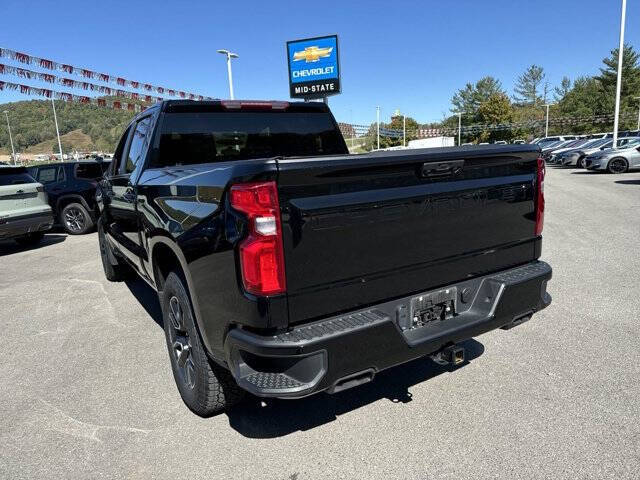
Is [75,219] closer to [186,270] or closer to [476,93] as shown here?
[186,270]

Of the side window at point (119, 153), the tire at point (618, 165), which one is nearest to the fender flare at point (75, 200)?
the side window at point (119, 153)

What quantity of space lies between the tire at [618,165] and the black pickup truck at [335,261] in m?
20.2

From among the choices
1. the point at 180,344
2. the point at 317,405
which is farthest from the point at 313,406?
the point at 180,344

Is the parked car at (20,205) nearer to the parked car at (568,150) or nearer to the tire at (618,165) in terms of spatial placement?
the tire at (618,165)

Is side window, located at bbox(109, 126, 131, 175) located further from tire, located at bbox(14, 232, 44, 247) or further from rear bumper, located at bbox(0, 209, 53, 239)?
tire, located at bbox(14, 232, 44, 247)

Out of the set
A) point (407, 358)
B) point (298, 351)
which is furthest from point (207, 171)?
point (407, 358)

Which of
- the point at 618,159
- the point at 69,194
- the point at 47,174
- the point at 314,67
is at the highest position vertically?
the point at 314,67

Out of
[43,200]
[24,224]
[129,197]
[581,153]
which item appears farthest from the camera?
[581,153]

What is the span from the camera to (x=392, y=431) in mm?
2727

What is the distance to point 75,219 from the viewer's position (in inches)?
446

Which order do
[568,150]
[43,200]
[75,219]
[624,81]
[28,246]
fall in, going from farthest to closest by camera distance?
[624,81] → [568,150] → [75,219] → [28,246] → [43,200]

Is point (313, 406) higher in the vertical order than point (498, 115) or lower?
lower

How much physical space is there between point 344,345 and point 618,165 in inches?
864

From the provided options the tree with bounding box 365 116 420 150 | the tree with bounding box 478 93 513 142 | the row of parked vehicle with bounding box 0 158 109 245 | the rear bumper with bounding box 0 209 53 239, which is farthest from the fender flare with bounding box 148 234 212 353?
the tree with bounding box 478 93 513 142
